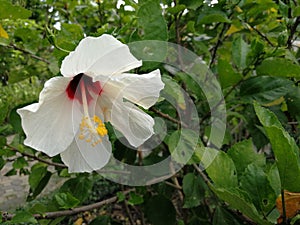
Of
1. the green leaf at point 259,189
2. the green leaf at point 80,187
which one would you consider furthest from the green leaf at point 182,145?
the green leaf at point 80,187

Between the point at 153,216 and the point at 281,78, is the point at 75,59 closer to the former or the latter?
the point at 281,78

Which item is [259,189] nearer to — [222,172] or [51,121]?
[222,172]

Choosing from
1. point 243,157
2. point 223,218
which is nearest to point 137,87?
point 243,157

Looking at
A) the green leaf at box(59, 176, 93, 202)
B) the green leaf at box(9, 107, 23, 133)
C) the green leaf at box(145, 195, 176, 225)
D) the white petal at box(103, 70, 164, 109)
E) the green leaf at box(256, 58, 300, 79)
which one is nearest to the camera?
the white petal at box(103, 70, 164, 109)

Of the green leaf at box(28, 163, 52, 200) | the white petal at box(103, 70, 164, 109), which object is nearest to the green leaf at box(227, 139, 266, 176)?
the white petal at box(103, 70, 164, 109)

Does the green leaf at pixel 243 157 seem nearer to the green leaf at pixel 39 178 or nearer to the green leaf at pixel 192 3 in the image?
the green leaf at pixel 192 3

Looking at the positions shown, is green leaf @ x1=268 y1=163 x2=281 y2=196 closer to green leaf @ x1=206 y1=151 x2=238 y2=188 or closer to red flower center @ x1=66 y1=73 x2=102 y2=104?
green leaf @ x1=206 y1=151 x2=238 y2=188
